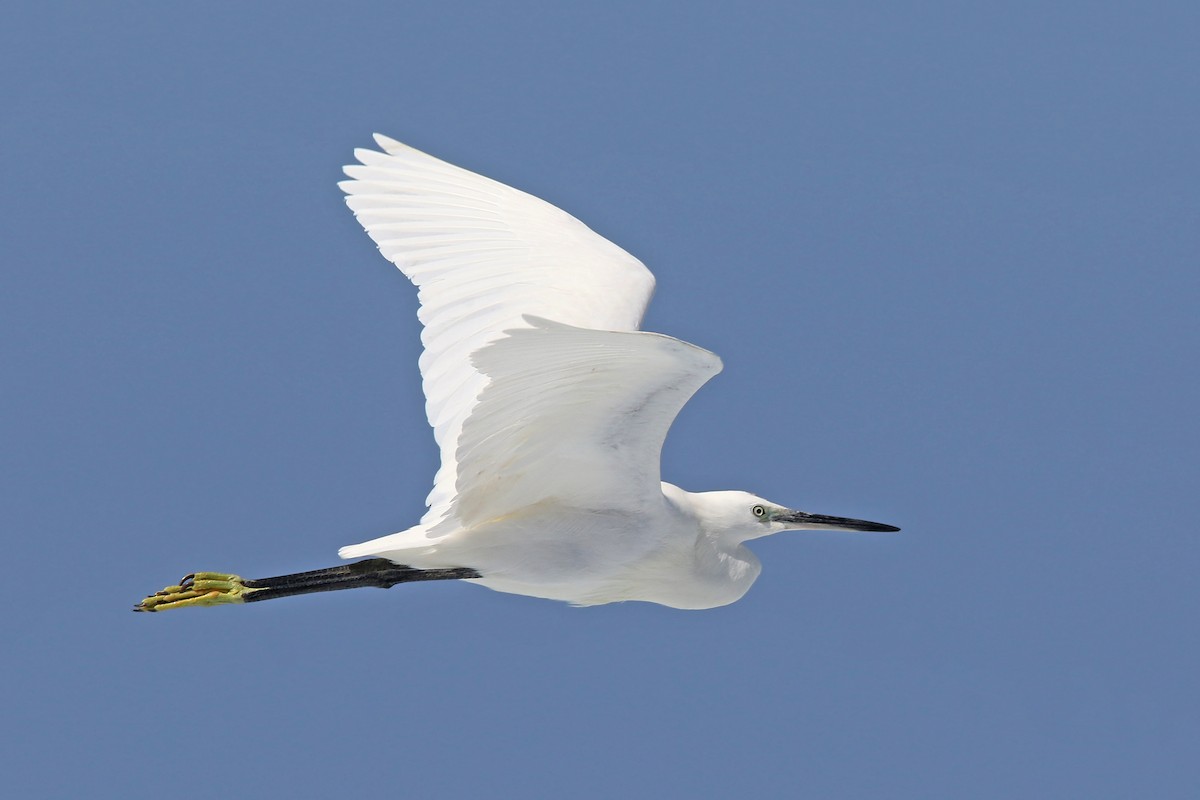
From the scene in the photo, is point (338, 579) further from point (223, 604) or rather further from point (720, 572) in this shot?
point (720, 572)

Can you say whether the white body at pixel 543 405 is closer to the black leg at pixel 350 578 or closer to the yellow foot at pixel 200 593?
the black leg at pixel 350 578

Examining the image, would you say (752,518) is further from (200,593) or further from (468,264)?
(200,593)

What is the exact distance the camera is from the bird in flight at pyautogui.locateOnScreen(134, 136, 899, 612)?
4.97m

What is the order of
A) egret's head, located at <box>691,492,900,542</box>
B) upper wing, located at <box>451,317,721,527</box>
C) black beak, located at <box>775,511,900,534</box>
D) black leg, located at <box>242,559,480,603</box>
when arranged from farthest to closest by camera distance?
black beak, located at <box>775,511,900,534</box>, egret's head, located at <box>691,492,900,542</box>, black leg, located at <box>242,559,480,603</box>, upper wing, located at <box>451,317,721,527</box>

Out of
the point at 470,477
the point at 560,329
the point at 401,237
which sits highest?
the point at 401,237

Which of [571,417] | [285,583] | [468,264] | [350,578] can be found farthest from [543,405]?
[468,264]

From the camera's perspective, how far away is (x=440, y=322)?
640cm

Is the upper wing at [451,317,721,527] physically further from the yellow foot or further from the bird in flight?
the yellow foot

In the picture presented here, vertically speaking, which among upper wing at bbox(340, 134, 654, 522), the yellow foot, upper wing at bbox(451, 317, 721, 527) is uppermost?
upper wing at bbox(340, 134, 654, 522)

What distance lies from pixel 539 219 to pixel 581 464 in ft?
5.69

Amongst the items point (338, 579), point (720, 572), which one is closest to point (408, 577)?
point (338, 579)

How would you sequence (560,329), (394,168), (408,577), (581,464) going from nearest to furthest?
(560,329), (581,464), (408,577), (394,168)

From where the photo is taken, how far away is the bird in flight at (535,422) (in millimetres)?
4969

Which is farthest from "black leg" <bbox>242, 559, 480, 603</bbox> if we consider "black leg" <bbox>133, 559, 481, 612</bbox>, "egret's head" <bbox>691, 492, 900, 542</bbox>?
"egret's head" <bbox>691, 492, 900, 542</bbox>
